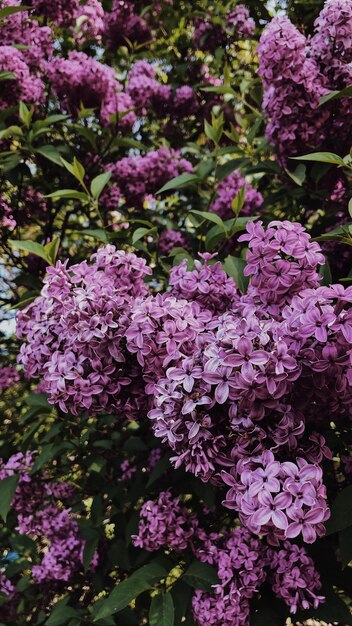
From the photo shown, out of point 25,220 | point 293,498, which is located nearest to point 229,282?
point 293,498

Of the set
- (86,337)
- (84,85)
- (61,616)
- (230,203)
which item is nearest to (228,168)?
(230,203)

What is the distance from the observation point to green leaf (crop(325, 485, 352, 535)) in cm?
126

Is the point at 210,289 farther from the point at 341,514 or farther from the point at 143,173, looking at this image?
the point at 143,173

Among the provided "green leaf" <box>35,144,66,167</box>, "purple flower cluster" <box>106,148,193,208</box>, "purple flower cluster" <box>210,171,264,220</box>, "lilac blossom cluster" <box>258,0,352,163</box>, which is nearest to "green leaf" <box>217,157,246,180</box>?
"purple flower cluster" <box>210,171,264,220</box>

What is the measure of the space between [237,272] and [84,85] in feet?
5.04

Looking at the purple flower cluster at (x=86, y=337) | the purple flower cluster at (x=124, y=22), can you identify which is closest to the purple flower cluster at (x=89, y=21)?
the purple flower cluster at (x=124, y=22)

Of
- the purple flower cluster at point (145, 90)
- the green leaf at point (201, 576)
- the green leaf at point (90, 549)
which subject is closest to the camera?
the green leaf at point (201, 576)

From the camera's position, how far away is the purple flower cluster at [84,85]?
8.84ft

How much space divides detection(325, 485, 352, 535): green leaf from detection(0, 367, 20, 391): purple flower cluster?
7.44 feet

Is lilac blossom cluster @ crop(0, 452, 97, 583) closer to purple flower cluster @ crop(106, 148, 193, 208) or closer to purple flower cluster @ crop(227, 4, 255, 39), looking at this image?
purple flower cluster @ crop(106, 148, 193, 208)

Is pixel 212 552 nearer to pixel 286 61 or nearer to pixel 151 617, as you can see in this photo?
pixel 151 617

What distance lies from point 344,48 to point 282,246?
3.32 ft

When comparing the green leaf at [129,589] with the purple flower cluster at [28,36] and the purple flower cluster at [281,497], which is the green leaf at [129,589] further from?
the purple flower cluster at [28,36]

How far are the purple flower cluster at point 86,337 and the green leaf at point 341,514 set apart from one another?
52 cm
